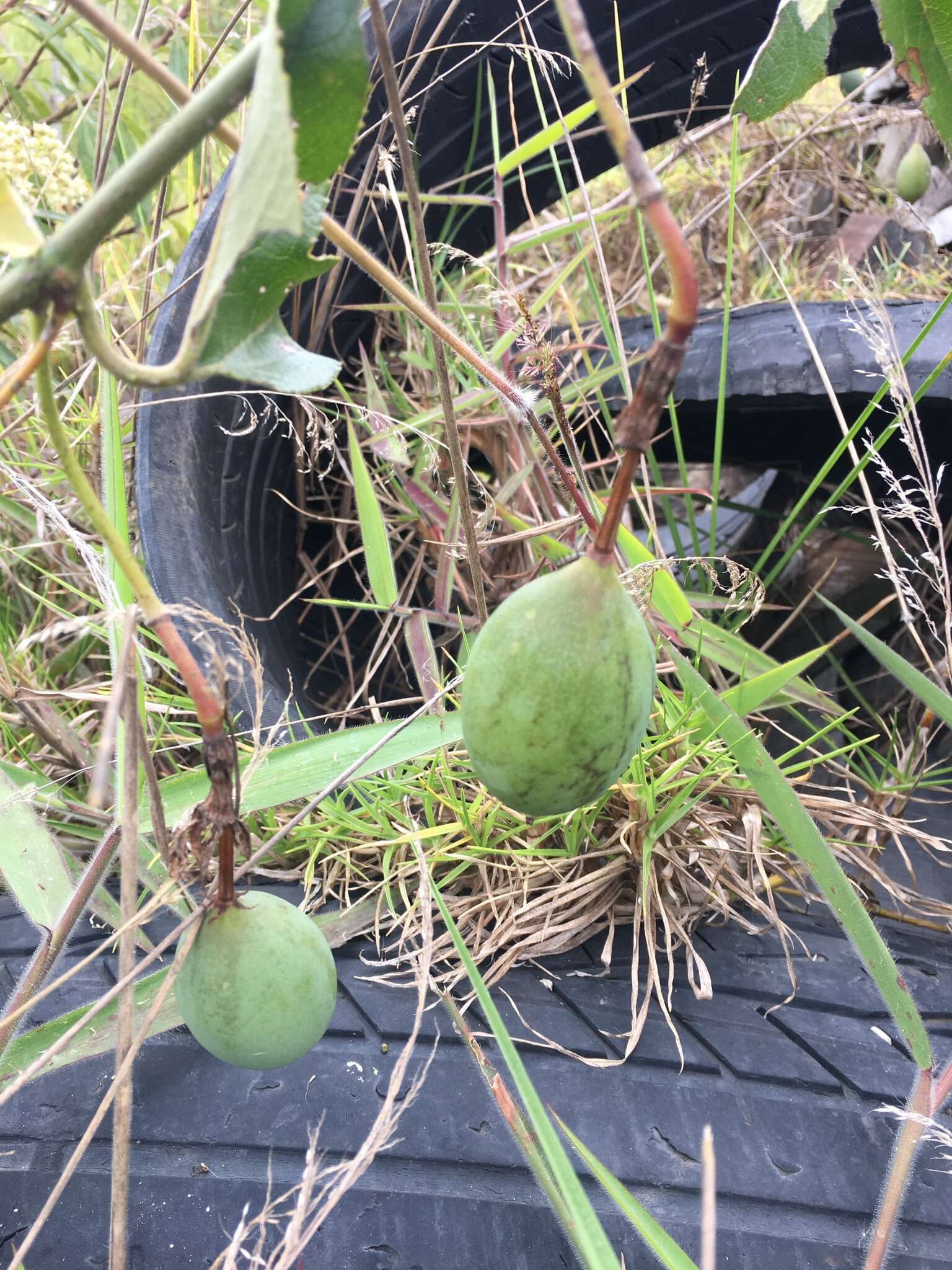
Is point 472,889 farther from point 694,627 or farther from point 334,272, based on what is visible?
point 334,272

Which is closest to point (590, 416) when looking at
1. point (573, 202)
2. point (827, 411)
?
point (827, 411)

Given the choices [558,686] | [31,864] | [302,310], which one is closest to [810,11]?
[558,686]

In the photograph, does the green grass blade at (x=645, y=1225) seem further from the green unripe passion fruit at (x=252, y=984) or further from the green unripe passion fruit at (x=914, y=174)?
the green unripe passion fruit at (x=914, y=174)

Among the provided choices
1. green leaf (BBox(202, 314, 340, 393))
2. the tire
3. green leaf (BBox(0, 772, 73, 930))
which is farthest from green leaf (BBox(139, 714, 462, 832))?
green leaf (BBox(202, 314, 340, 393))

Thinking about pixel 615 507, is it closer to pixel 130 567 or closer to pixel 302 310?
pixel 130 567

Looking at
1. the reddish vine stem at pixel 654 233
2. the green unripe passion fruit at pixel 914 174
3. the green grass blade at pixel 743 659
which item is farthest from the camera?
the green unripe passion fruit at pixel 914 174

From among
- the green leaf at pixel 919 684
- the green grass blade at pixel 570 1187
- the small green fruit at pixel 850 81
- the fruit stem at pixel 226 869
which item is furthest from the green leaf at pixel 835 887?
the small green fruit at pixel 850 81
